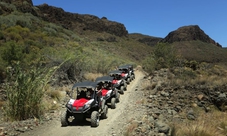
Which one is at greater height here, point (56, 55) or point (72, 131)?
point (56, 55)

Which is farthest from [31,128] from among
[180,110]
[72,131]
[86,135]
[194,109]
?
[194,109]

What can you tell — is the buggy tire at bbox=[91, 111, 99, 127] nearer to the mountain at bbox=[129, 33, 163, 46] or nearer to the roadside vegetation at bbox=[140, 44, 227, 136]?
the roadside vegetation at bbox=[140, 44, 227, 136]

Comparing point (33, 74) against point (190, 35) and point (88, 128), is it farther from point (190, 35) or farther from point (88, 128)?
point (190, 35)

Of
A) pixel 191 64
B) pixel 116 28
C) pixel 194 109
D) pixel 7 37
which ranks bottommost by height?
pixel 194 109

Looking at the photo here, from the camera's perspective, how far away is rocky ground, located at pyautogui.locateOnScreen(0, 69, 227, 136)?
25.6 ft

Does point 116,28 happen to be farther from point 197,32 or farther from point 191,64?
point 191,64

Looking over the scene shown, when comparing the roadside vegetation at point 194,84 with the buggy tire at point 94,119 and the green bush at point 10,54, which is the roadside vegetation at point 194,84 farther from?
the green bush at point 10,54

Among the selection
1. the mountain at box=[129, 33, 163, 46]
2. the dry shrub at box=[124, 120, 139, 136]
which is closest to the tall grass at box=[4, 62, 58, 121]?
the dry shrub at box=[124, 120, 139, 136]

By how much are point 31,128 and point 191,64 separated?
2150cm

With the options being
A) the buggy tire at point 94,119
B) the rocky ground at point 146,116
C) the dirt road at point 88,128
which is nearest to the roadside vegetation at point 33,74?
the rocky ground at point 146,116

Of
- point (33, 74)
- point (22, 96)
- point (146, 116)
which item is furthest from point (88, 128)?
point (33, 74)

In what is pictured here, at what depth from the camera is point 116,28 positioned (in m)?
102

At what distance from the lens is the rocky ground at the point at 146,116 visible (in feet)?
25.6

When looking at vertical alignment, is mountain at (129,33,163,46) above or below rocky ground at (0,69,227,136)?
above
